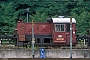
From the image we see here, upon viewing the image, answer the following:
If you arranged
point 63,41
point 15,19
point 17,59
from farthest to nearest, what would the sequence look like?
point 15,19, point 63,41, point 17,59

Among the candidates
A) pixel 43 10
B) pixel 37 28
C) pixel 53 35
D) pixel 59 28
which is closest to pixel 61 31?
pixel 59 28

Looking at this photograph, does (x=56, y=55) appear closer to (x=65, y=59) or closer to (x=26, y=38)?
(x=65, y=59)

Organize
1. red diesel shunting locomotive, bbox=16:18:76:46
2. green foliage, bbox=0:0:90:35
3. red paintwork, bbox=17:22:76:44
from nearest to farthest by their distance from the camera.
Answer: red diesel shunting locomotive, bbox=16:18:76:46, red paintwork, bbox=17:22:76:44, green foliage, bbox=0:0:90:35

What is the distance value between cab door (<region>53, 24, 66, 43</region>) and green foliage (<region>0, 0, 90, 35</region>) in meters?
14.8

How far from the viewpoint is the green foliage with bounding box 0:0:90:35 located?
40.1 metres

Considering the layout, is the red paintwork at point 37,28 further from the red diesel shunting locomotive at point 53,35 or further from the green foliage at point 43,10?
the green foliage at point 43,10

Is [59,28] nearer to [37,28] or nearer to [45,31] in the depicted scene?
[45,31]

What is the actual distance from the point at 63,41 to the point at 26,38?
2.65 m

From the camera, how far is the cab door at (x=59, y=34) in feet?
78.1

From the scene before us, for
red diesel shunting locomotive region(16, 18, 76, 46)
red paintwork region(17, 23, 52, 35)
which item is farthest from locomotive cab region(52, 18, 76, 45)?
red paintwork region(17, 23, 52, 35)

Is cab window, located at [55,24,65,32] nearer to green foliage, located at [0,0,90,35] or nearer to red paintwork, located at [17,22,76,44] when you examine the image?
red paintwork, located at [17,22,76,44]

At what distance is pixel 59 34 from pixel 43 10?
20.2 metres

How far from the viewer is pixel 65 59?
2022 cm

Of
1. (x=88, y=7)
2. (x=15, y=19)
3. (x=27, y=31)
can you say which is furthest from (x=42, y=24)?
(x=88, y=7)
